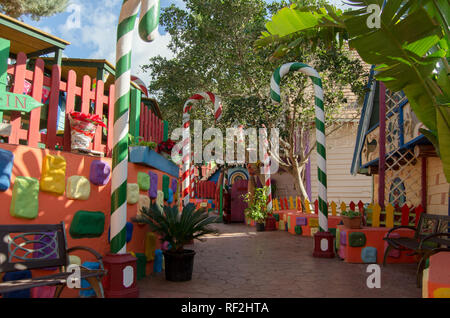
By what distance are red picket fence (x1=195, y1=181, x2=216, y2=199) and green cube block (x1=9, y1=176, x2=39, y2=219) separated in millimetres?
17420

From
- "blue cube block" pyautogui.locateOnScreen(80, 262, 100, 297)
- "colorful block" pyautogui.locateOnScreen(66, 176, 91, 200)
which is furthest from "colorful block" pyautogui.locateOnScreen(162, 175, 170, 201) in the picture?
"blue cube block" pyautogui.locateOnScreen(80, 262, 100, 297)

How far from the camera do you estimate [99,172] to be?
13.4ft

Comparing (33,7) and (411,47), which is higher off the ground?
(33,7)

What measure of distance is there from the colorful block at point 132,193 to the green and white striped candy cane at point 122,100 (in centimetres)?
84

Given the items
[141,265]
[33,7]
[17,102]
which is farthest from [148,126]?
[33,7]

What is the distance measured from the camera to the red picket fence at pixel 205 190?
20.8 metres

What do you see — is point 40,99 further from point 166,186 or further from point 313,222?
point 313,222

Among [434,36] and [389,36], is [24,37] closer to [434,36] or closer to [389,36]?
[389,36]

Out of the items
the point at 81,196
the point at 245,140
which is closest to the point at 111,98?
the point at 81,196

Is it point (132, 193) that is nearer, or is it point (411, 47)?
point (411, 47)

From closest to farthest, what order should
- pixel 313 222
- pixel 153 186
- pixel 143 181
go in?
1. pixel 143 181
2. pixel 153 186
3. pixel 313 222

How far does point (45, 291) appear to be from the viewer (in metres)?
3.15

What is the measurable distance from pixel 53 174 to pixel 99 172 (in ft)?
2.03

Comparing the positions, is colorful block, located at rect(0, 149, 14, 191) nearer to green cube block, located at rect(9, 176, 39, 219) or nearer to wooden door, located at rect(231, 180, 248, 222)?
green cube block, located at rect(9, 176, 39, 219)
